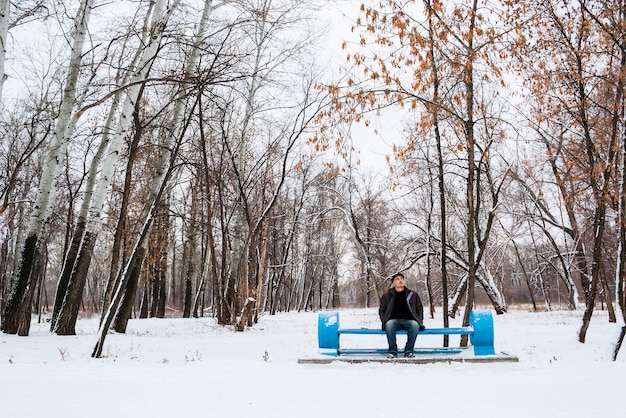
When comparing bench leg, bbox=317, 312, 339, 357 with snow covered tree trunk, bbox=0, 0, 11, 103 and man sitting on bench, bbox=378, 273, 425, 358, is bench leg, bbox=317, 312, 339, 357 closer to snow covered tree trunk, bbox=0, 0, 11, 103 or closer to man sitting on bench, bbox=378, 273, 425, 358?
man sitting on bench, bbox=378, 273, 425, 358

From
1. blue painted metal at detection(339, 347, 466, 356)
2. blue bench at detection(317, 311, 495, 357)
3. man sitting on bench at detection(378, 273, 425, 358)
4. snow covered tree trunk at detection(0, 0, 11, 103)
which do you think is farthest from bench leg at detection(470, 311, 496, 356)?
snow covered tree trunk at detection(0, 0, 11, 103)

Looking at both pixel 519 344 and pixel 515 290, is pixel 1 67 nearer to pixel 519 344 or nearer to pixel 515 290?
pixel 519 344

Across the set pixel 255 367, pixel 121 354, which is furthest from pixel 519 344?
pixel 121 354

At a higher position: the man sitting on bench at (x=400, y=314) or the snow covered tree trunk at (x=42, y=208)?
the snow covered tree trunk at (x=42, y=208)

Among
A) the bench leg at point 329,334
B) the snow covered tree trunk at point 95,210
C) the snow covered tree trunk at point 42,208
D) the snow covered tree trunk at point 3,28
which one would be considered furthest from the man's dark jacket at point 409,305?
the snow covered tree trunk at point 42,208

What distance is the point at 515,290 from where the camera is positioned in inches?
2517

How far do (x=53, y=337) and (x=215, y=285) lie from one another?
18.6 feet

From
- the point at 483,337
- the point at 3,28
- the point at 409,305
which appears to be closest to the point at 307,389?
the point at 409,305

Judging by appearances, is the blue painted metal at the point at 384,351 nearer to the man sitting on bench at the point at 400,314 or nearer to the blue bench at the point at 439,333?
the blue bench at the point at 439,333

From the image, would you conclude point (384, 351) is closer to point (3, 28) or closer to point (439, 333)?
point (439, 333)

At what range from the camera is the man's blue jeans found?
6648mm

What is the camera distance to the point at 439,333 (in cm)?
657

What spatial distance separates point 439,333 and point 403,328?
1.77ft

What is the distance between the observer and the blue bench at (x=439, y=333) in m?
6.45
